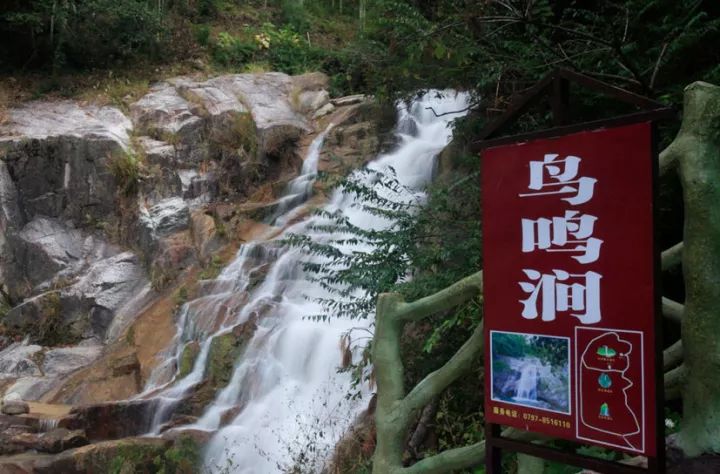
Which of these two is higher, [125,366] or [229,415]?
[125,366]

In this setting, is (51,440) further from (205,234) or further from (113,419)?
(205,234)

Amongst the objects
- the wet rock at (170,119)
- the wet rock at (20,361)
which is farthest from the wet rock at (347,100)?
the wet rock at (20,361)

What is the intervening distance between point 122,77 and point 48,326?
7.38m

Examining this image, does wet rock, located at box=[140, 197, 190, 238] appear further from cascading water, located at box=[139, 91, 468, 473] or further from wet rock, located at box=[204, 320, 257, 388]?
wet rock, located at box=[204, 320, 257, 388]

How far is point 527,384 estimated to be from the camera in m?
2.43

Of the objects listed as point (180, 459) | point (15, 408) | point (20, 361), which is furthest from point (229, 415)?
point (20, 361)

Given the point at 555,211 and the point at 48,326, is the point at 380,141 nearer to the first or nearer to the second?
the point at 48,326

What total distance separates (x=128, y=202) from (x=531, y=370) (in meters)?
11.0

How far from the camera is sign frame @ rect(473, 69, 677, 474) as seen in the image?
2.07 metres

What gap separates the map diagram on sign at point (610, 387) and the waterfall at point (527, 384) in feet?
0.64

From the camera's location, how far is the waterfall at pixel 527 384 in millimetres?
2412

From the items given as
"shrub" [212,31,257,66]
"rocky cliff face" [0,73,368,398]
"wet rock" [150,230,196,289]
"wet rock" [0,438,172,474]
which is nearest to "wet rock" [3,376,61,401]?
"rocky cliff face" [0,73,368,398]

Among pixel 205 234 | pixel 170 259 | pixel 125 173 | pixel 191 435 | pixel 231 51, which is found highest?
pixel 231 51

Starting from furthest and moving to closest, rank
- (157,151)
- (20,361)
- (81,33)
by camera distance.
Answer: (81,33), (157,151), (20,361)
